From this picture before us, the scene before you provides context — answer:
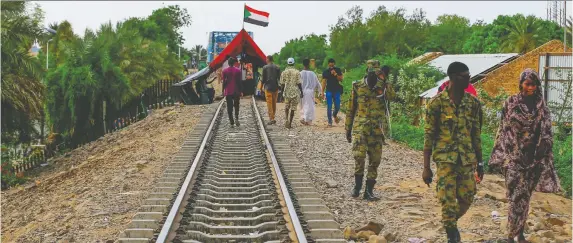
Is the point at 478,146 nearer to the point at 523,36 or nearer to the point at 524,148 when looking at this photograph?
the point at 524,148

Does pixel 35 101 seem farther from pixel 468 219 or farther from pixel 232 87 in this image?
pixel 468 219

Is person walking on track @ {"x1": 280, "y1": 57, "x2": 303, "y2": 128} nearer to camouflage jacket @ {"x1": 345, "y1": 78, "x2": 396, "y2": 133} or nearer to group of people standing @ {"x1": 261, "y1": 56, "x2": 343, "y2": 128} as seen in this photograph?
group of people standing @ {"x1": 261, "y1": 56, "x2": 343, "y2": 128}

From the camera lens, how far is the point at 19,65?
22.9m

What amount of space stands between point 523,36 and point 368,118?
49.8 m

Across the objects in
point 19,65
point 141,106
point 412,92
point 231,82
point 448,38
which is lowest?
point 141,106

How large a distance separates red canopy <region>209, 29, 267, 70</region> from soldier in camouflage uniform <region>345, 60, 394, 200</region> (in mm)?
16755

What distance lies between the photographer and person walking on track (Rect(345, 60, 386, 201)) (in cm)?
871

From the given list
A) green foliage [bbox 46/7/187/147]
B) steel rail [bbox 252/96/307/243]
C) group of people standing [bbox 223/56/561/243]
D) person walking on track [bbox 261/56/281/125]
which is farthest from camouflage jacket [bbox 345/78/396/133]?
green foliage [bbox 46/7/187/147]

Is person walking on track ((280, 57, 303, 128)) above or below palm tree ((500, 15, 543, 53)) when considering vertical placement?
below

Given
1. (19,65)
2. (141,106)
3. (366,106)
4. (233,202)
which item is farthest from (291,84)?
(141,106)

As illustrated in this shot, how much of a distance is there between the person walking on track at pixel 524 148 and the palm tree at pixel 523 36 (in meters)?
49.7

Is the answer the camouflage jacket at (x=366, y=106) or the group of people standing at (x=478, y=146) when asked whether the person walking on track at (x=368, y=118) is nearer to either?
the camouflage jacket at (x=366, y=106)

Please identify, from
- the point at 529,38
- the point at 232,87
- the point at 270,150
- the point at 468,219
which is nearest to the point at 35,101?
the point at 232,87

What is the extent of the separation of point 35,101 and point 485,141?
14.6 m
